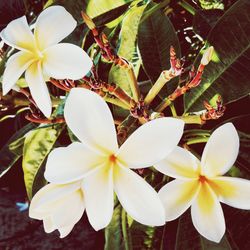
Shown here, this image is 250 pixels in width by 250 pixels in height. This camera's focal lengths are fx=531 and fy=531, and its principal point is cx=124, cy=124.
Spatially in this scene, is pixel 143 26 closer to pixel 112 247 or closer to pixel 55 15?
pixel 55 15

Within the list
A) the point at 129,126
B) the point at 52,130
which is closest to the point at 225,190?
the point at 129,126

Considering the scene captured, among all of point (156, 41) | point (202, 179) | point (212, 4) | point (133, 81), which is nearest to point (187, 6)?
point (212, 4)

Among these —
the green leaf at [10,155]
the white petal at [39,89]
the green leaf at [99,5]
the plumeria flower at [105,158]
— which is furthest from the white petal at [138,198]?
the green leaf at [10,155]


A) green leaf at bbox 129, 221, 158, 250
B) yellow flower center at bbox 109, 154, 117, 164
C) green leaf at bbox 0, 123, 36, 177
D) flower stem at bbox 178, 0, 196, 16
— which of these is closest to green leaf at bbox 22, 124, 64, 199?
green leaf at bbox 0, 123, 36, 177

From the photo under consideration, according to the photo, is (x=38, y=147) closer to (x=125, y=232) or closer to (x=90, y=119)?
(x=125, y=232)

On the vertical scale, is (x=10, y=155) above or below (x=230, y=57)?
below

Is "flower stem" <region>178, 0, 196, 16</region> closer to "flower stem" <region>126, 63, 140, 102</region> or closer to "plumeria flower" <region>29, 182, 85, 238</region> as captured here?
"flower stem" <region>126, 63, 140, 102</region>

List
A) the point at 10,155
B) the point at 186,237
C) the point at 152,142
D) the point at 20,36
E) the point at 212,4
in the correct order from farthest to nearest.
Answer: the point at 10,155 < the point at 212,4 < the point at 186,237 < the point at 20,36 < the point at 152,142
